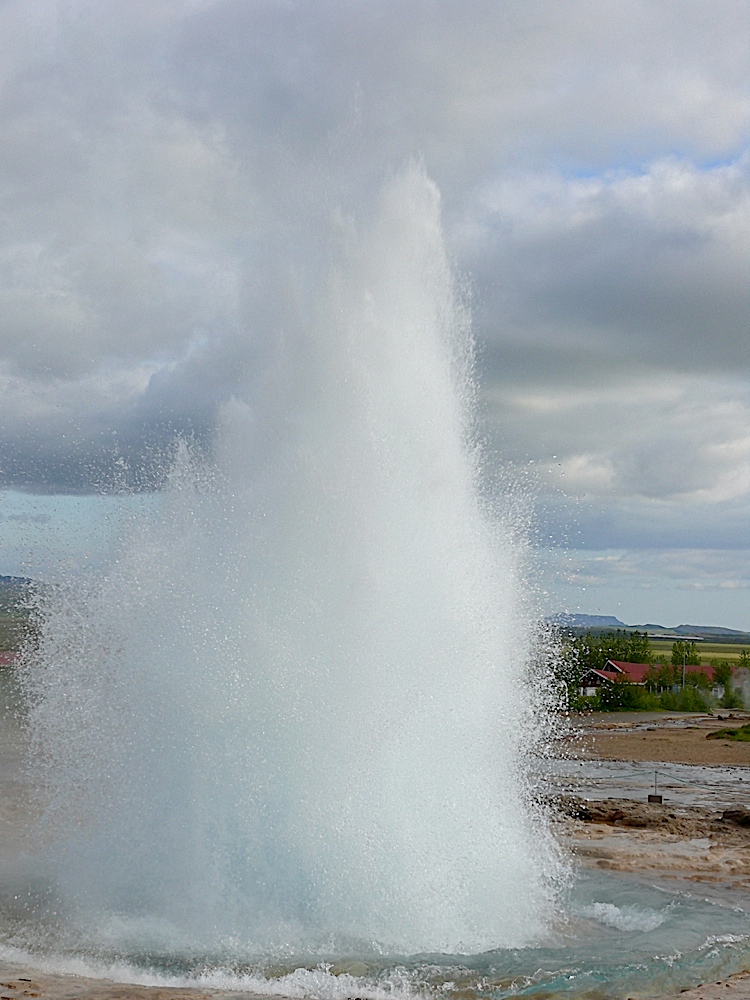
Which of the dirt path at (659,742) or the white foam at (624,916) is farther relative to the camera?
the dirt path at (659,742)

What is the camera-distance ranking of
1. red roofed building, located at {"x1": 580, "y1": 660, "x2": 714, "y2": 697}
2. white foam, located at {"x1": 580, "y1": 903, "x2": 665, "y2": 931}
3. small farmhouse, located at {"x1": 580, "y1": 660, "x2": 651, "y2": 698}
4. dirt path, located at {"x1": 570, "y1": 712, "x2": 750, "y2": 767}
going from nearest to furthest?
white foam, located at {"x1": 580, "y1": 903, "x2": 665, "y2": 931}, dirt path, located at {"x1": 570, "y1": 712, "x2": 750, "y2": 767}, small farmhouse, located at {"x1": 580, "y1": 660, "x2": 651, "y2": 698}, red roofed building, located at {"x1": 580, "y1": 660, "x2": 714, "y2": 697}

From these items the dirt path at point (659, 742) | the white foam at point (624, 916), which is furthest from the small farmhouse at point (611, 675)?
the white foam at point (624, 916)

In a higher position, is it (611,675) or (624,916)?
(624,916)

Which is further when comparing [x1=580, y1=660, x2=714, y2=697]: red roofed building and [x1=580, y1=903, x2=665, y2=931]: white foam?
[x1=580, y1=660, x2=714, y2=697]: red roofed building

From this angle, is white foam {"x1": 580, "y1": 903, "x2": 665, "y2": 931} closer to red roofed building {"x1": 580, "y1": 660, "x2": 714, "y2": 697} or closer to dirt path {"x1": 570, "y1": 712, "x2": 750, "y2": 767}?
dirt path {"x1": 570, "y1": 712, "x2": 750, "y2": 767}

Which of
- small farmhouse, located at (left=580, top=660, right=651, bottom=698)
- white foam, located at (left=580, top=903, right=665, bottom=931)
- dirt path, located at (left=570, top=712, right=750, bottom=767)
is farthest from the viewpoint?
small farmhouse, located at (left=580, top=660, right=651, bottom=698)

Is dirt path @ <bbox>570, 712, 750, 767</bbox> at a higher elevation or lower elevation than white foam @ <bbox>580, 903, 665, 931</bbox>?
lower

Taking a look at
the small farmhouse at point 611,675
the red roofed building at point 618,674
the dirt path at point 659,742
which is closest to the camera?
the dirt path at point 659,742

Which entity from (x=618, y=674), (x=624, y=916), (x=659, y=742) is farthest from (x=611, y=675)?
(x=624, y=916)

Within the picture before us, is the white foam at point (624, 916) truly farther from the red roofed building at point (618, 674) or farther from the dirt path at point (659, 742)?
the red roofed building at point (618, 674)

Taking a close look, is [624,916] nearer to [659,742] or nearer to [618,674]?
[659,742]

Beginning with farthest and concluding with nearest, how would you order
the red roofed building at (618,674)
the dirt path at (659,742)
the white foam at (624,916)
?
1. the red roofed building at (618,674)
2. the dirt path at (659,742)
3. the white foam at (624,916)

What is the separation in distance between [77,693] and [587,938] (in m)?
6.76

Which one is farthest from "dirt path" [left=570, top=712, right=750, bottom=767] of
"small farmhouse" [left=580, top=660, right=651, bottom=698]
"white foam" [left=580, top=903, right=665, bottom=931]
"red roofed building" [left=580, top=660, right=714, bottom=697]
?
"white foam" [left=580, top=903, right=665, bottom=931]
